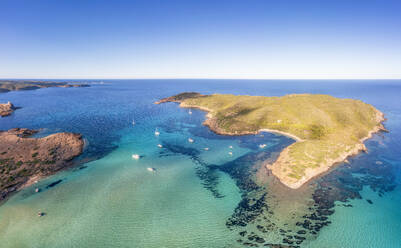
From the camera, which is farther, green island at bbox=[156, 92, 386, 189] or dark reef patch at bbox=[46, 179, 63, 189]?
green island at bbox=[156, 92, 386, 189]

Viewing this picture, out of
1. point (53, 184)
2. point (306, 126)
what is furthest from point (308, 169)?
point (53, 184)

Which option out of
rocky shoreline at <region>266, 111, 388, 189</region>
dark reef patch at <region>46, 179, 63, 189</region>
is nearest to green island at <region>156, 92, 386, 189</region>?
rocky shoreline at <region>266, 111, 388, 189</region>

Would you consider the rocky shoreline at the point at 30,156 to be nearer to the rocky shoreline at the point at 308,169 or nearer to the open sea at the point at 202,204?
the open sea at the point at 202,204

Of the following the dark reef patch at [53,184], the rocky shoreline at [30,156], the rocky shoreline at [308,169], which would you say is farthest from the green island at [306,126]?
the rocky shoreline at [30,156]

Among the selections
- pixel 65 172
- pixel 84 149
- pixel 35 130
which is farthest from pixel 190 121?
pixel 35 130

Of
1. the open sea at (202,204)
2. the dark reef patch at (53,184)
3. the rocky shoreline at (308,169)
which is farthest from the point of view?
the rocky shoreline at (308,169)

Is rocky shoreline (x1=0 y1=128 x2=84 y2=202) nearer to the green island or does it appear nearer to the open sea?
the open sea

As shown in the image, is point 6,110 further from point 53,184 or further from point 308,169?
point 308,169

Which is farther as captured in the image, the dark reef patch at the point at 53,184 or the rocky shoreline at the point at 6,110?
the rocky shoreline at the point at 6,110
